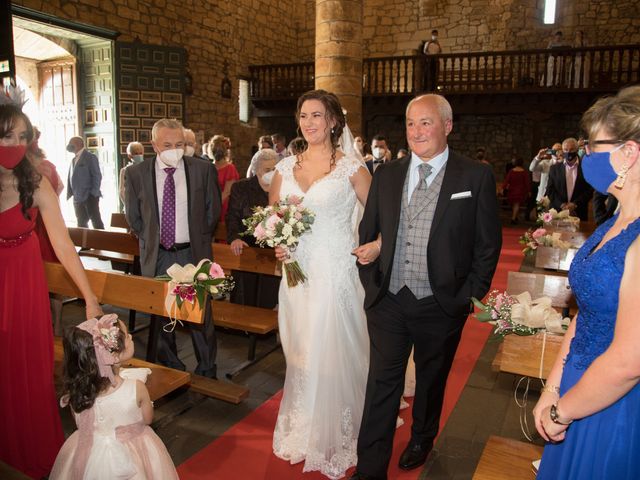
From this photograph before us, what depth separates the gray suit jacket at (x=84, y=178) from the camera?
30.1 feet

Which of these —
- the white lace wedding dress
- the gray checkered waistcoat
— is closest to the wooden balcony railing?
the white lace wedding dress

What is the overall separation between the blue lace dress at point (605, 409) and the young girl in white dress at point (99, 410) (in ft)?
5.43

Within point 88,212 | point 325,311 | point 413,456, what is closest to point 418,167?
point 325,311

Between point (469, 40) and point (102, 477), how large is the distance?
18.8 meters

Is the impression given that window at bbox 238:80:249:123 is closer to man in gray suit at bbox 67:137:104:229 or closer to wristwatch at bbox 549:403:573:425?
man in gray suit at bbox 67:137:104:229

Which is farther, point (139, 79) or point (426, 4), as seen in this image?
point (426, 4)

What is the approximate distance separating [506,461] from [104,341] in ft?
5.64

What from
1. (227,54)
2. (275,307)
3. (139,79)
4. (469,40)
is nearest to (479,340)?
(275,307)

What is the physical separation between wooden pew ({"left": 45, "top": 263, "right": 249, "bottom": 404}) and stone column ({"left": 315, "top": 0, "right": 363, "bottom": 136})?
7.97m

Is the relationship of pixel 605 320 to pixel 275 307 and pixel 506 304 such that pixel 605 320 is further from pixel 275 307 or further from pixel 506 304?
pixel 275 307

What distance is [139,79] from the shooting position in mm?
11008

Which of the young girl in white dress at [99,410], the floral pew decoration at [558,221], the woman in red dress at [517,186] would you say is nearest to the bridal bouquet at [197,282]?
the young girl in white dress at [99,410]

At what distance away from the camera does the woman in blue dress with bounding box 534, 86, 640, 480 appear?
131cm

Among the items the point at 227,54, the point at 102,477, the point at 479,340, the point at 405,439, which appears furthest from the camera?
the point at 227,54
